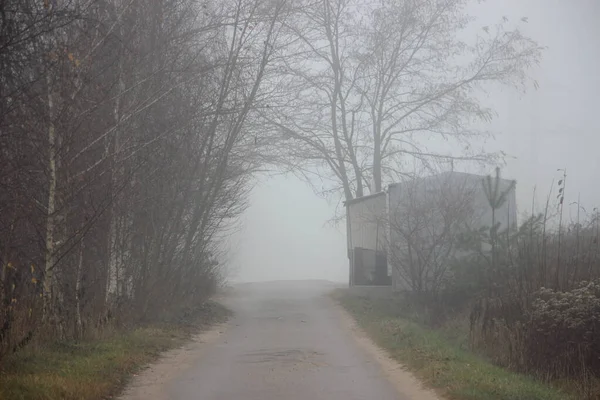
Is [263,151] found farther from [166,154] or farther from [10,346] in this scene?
[10,346]

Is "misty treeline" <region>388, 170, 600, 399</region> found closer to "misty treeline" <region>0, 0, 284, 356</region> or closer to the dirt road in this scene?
the dirt road

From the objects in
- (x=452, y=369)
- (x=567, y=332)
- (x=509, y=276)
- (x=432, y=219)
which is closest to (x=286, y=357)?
(x=452, y=369)

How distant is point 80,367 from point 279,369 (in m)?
3.07

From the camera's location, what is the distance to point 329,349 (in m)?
13.9

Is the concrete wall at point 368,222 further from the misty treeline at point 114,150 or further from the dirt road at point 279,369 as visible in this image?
the dirt road at point 279,369

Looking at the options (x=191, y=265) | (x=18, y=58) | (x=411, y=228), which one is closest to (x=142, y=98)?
(x=18, y=58)

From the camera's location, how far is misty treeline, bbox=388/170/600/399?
11.5m

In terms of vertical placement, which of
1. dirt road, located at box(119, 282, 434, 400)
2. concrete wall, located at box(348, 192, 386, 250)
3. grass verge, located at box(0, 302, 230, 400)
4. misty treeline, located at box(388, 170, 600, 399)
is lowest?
dirt road, located at box(119, 282, 434, 400)

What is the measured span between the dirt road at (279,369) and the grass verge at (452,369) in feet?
1.09

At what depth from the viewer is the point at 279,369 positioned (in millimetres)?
11211

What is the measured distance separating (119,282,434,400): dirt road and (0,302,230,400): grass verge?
36 cm

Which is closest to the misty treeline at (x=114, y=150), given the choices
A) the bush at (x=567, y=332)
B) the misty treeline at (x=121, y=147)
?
the misty treeline at (x=121, y=147)

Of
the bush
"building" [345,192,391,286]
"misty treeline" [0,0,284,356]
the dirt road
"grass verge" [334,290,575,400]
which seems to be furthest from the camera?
"building" [345,192,391,286]

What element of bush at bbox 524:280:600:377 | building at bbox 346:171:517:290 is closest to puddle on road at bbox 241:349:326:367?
bush at bbox 524:280:600:377
